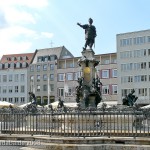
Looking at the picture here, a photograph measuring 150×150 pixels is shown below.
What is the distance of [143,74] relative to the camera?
242ft

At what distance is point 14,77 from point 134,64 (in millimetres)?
34060

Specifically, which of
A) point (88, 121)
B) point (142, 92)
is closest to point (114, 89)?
point (142, 92)

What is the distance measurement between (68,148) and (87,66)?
13.0 m

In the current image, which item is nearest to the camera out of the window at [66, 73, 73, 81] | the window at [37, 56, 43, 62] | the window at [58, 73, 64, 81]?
the window at [66, 73, 73, 81]

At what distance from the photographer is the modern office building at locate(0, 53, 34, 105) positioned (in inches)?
3642

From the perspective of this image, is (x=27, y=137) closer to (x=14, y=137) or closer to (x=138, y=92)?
(x=14, y=137)

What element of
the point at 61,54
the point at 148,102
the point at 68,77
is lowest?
the point at 148,102

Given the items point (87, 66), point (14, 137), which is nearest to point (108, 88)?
point (87, 66)

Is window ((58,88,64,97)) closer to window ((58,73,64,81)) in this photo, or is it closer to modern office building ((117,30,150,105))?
window ((58,73,64,81))

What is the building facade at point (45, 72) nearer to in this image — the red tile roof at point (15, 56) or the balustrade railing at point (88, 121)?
the red tile roof at point (15, 56)

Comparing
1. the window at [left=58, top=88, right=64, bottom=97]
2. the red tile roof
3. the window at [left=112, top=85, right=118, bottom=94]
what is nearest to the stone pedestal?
the window at [left=112, top=85, right=118, bottom=94]

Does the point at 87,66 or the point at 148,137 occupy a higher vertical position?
the point at 87,66

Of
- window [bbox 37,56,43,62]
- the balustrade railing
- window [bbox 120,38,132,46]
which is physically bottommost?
the balustrade railing

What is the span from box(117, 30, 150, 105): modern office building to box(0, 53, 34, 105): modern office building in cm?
2658
